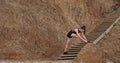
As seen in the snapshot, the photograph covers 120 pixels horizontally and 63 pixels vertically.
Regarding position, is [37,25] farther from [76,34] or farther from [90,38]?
[90,38]

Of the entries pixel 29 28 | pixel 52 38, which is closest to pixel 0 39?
pixel 29 28

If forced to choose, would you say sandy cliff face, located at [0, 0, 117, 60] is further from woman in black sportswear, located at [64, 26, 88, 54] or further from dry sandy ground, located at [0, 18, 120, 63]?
dry sandy ground, located at [0, 18, 120, 63]

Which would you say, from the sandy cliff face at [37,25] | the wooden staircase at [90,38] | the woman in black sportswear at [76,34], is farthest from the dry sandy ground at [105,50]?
the sandy cliff face at [37,25]

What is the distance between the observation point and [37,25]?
737 inches

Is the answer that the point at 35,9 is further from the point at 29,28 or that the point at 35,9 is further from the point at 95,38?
the point at 95,38

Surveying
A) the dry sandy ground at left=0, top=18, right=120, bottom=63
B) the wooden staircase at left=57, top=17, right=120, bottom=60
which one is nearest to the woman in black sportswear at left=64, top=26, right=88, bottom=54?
the wooden staircase at left=57, top=17, right=120, bottom=60

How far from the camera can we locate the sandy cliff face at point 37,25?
1695 cm

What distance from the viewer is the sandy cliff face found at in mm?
16953

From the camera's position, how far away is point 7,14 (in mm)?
17984

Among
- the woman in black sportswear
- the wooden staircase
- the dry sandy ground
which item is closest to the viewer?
the dry sandy ground

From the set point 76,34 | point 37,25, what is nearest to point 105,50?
point 76,34

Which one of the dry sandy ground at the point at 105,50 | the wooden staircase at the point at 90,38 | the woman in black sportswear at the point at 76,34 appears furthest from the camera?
the woman in black sportswear at the point at 76,34

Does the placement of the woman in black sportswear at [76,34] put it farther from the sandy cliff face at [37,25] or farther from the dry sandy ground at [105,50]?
the dry sandy ground at [105,50]

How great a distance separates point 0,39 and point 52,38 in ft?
10.8
